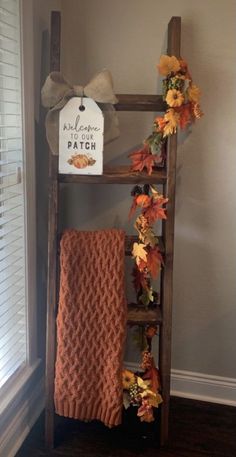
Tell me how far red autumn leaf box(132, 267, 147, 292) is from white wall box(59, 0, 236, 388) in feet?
0.66

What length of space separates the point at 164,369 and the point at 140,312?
0.22 m

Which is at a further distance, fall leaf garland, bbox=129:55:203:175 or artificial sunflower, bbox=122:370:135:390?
artificial sunflower, bbox=122:370:135:390

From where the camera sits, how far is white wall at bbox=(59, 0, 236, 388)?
1.66 meters

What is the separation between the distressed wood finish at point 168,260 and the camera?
1.50m

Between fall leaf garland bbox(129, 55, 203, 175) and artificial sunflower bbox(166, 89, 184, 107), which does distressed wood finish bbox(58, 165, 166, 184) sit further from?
artificial sunflower bbox(166, 89, 184, 107)

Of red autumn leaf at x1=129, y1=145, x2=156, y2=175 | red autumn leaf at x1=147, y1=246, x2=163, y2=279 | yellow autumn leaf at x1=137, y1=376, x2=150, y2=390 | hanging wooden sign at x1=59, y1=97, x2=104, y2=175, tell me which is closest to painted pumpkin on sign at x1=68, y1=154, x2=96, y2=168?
hanging wooden sign at x1=59, y1=97, x2=104, y2=175

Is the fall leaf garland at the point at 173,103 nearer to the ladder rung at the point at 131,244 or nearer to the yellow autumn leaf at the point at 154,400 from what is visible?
the ladder rung at the point at 131,244

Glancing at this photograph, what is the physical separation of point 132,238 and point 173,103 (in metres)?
0.50

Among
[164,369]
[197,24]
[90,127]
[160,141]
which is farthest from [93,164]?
[164,369]

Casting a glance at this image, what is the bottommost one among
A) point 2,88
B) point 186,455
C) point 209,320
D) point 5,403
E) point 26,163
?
point 186,455

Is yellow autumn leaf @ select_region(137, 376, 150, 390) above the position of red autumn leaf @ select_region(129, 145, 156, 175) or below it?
below

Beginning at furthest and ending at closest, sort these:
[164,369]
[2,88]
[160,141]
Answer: [164,369]
[160,141]
[2,88]

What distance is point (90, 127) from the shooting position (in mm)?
1479

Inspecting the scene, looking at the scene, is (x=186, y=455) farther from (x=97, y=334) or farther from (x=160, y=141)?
(x=160, y=141)
